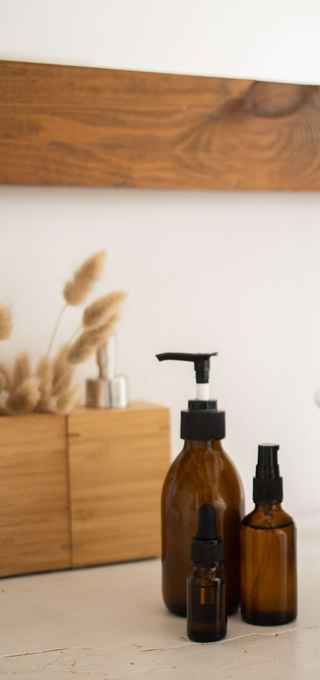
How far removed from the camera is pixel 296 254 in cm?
112

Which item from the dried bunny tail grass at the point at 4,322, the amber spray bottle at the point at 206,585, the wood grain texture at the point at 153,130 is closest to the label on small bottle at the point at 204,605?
the amber spray bottle at the point at 206,585

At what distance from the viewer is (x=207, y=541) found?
649 mm

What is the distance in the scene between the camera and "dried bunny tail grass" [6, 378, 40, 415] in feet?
2.83

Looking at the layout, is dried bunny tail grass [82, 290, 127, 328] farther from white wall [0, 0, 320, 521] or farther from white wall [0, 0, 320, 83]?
white wall [0, 0, 320, 83]

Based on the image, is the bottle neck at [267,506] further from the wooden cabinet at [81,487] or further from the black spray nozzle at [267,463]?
the wooden cabinet at [81,487]

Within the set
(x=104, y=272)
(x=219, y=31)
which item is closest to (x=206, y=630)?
(x=104, y=272)

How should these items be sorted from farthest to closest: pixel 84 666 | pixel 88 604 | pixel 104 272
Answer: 1. pixel 104 272
2. pixel 88 604
3. pixel 84 666

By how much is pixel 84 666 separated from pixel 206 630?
0.10 meters

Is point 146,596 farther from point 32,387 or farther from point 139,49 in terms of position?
point 139,49

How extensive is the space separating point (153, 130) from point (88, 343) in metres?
0.29

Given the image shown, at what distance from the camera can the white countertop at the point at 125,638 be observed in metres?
0.61

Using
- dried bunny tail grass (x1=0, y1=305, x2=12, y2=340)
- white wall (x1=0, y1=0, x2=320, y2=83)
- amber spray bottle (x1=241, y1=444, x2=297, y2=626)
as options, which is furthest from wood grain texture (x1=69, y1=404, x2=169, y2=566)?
white wall (x1=0, y1=0, x2=320, y2=83)

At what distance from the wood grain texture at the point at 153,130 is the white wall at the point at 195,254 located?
0.10 ft

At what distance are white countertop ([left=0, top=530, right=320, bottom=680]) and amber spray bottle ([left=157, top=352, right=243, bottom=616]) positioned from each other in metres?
0.03
